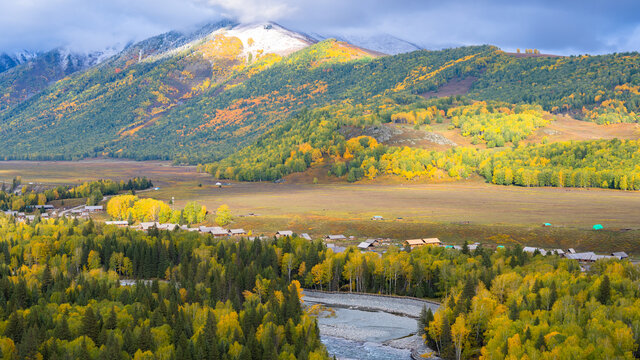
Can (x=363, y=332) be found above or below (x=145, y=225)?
below

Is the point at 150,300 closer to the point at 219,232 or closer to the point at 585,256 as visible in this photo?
the point at 219,232

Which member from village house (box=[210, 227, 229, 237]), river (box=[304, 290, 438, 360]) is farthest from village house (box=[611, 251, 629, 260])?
village house (box=[210, 227, 229, 237])

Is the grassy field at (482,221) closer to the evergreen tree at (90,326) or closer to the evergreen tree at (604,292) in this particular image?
the evergreen tree at (604,292)

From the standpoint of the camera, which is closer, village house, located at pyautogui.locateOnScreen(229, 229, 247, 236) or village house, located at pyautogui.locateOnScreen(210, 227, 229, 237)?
village house, located at pyautogui.locateOnScreen(210, 227, 229, 237)

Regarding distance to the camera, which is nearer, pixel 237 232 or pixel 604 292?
pixel 604 292

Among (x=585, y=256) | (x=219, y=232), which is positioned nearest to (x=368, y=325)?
(x=585, y=256)

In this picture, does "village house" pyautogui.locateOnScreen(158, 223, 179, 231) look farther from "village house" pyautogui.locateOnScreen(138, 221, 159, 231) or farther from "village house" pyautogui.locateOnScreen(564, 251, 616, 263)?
"village house" pyautogui.locateOnScreen(564, 251, 616, 263)

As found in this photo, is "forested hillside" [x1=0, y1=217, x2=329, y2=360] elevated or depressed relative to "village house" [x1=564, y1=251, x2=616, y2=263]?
depressed

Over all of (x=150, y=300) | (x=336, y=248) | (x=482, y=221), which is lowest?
(x=150, y=300)

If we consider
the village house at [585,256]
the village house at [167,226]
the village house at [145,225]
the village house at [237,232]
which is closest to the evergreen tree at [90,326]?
the village house at [167,226]
